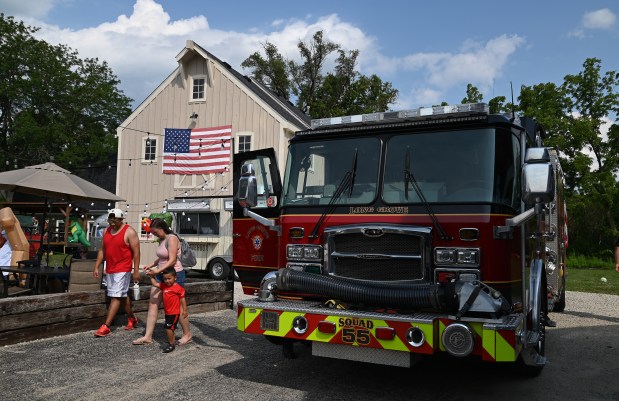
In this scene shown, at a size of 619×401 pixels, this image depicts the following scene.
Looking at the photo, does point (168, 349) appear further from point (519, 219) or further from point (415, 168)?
point (519, 219)

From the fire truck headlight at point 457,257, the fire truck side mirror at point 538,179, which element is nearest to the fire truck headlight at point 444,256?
the fire truck headlight at point 457,257

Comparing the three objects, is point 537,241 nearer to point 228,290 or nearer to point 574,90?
point 228,290

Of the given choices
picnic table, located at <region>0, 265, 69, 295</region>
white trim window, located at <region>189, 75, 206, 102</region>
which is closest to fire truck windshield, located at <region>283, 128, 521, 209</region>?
picnic table, located at <region>0, 265, 69, 295</region>

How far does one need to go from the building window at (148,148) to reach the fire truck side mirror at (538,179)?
21.2 meters

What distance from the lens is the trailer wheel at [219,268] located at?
1820cm

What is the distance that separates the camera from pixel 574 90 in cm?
3597

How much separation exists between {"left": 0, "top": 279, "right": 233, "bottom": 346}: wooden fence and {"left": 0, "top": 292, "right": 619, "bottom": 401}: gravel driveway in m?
0.14

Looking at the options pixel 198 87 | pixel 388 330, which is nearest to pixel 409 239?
pixel 388 330

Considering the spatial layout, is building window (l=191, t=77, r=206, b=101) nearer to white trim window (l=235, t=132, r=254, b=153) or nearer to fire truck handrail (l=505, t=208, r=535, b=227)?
white trim window (l=235, t=132, r=254, b=153)

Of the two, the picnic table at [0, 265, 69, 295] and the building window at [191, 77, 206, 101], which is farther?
the building window at [191, 77, 206, 101]

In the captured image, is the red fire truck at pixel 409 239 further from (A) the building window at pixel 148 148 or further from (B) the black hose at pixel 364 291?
(A) the building window at pixel 148 148

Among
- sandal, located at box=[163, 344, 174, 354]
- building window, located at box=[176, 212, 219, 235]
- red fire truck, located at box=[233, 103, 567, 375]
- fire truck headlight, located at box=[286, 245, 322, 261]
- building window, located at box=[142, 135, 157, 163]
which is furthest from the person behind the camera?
building window, located at box=[142, 135, 157, 163]

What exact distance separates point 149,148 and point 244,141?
4.69 meters

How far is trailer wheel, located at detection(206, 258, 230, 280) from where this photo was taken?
59.7 feet
